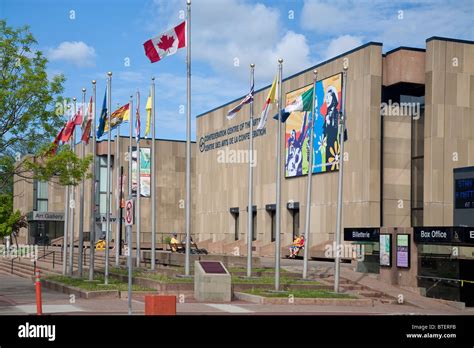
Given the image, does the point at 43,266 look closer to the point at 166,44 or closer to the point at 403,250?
the point at 166,44

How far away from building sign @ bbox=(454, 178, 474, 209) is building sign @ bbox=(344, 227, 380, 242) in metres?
14.4

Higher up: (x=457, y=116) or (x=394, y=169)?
(x=457, y=116)

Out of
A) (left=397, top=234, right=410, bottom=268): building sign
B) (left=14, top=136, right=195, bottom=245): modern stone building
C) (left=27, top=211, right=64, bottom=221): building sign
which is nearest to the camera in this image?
(left=397, top=234, right=410, bottom=268): building sign

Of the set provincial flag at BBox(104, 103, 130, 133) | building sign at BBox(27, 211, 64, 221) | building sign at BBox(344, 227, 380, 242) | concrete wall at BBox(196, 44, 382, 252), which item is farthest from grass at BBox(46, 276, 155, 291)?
building sign at BBox(27, 211, 64, 221)

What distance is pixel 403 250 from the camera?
31016 millimetres

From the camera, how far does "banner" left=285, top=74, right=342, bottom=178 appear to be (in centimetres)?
5291

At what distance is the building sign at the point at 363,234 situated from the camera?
3397 centimetres

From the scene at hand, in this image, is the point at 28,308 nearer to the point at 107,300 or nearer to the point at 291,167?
the point at 107,300

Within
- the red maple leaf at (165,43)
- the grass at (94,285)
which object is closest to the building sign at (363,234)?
the grass at (94,285)

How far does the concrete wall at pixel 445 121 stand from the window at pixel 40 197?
6833cm

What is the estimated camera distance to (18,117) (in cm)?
2694

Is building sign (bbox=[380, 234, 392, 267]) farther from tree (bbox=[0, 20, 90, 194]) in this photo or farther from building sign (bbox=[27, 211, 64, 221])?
building sign (bbox=[27, 211, 64, 221])
